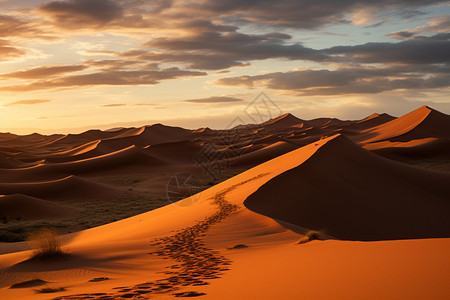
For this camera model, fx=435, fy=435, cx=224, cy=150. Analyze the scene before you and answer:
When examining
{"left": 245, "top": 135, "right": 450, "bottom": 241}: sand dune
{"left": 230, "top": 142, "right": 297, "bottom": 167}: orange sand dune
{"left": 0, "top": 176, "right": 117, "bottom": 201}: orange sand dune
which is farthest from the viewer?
{"left": 230, "top": 142, "right": 297, "bottom": 167}: orange sand dune

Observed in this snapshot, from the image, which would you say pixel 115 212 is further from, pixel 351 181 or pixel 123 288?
pixel 123 288

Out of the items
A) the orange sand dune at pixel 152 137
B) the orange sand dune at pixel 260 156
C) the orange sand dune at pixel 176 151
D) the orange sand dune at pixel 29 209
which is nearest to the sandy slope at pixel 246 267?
the orange sand dune at pixel 29 209

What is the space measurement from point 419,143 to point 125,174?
107 ft

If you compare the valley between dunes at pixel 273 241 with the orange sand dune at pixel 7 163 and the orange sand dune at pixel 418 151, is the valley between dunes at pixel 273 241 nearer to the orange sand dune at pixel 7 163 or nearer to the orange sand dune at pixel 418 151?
the orange sand dune at pixel 418 151

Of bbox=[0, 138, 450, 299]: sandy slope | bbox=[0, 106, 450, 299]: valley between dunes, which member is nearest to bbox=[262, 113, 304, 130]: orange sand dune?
bbox=[0, 106, 450, 299]: valley between dunes

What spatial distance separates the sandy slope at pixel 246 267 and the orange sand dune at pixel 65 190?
71.7ft

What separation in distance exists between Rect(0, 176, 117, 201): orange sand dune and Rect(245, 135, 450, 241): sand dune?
18464mm

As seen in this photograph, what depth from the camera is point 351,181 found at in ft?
59.1

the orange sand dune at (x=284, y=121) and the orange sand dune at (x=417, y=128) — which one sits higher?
the orange sand dune at (x=284, y=121)

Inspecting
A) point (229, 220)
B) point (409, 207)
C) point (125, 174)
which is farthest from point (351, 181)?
point (125, 174)

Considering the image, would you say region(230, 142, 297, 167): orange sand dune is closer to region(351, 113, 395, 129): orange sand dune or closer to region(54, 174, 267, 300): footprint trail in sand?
region(54, 174, 267, 300): footprint trail in sand

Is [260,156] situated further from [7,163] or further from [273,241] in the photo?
[273,241]

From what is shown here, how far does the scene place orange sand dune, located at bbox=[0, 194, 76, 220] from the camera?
24209 mm

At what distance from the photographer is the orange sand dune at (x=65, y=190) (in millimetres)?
32406
